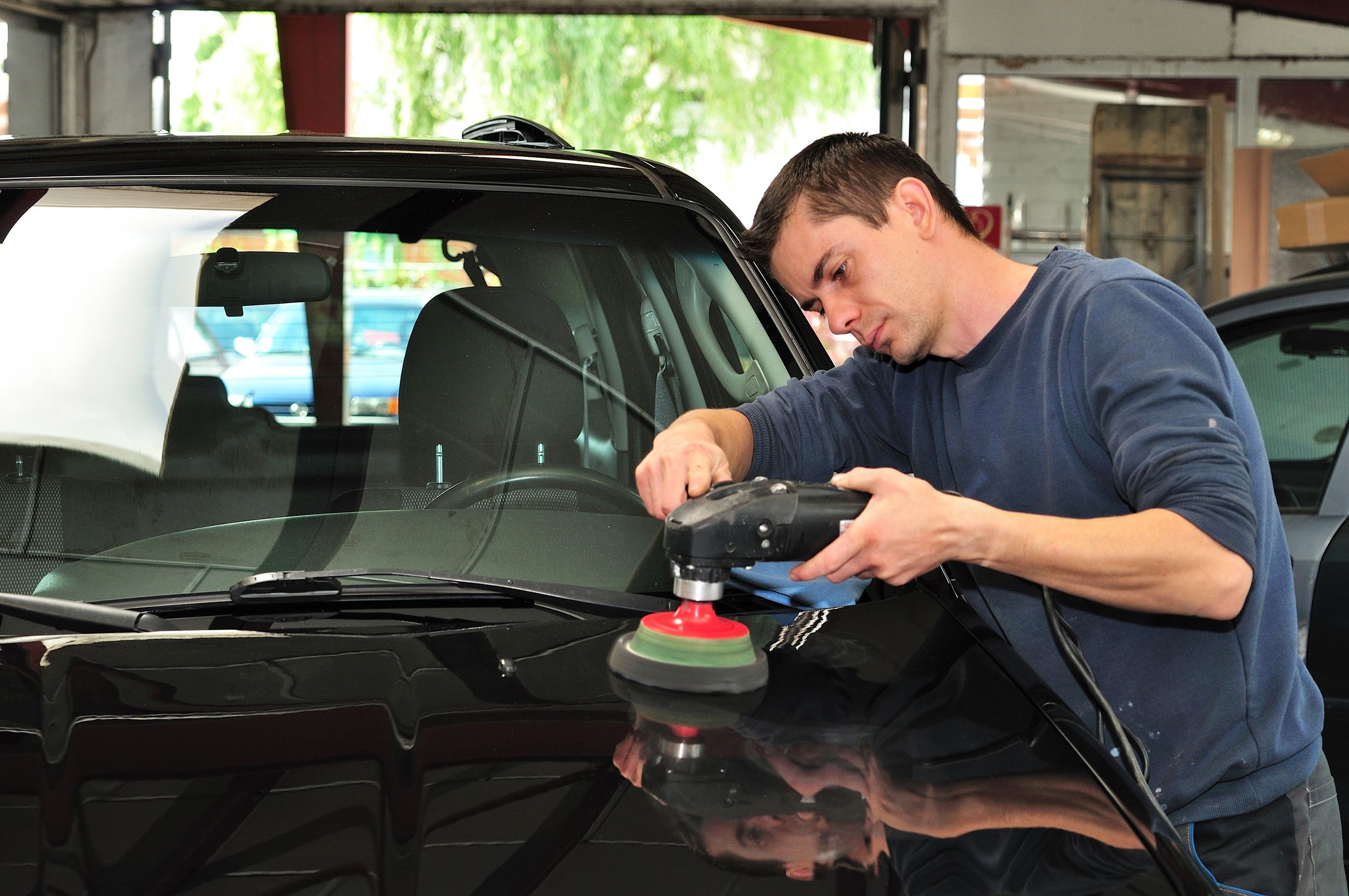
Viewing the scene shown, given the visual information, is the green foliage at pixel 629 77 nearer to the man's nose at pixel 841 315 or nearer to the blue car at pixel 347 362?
the blue car at pixel 347 362

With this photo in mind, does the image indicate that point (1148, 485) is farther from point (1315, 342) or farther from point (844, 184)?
point (1315, 342)

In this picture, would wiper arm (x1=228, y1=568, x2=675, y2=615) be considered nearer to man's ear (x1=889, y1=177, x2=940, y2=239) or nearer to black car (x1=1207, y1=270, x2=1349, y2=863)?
man's ear (x1=889, y1=177, x2=940, y2=239)

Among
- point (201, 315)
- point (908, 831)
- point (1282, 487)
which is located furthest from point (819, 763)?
point (1282, 487)

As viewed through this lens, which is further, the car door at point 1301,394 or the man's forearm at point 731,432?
the car door at point 1301,394

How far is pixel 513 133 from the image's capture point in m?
2.51

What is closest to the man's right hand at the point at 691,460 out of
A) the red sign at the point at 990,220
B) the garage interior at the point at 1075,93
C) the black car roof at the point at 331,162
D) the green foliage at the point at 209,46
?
the black car roof at the point at 331,162

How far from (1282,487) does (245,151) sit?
2.57 meters

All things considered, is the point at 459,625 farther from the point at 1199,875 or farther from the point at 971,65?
the point at 971,65

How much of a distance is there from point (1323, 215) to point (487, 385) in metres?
2.87

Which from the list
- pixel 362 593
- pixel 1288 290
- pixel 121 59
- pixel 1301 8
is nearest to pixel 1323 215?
pixel 1288 290

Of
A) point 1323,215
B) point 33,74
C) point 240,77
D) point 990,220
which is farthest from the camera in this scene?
point 240,77

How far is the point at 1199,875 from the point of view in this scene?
42.8 inches

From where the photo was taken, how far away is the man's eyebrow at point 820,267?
5.64 ft

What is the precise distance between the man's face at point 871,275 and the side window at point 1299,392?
180cm
